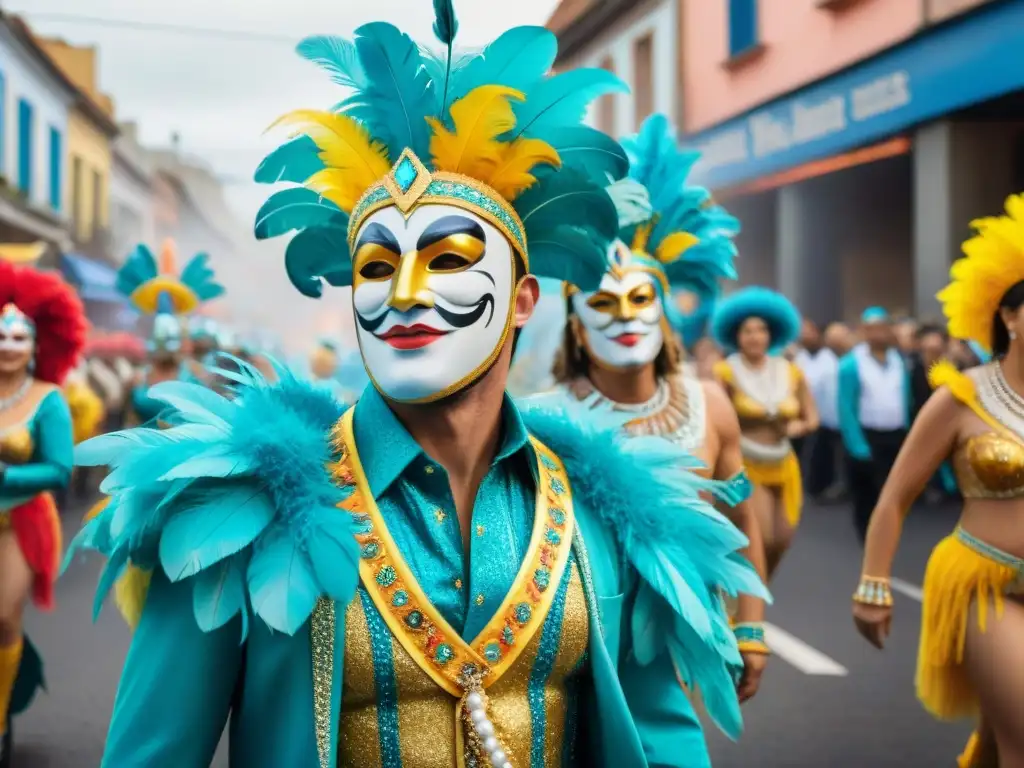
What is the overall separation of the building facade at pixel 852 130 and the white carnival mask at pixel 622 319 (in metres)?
8.88

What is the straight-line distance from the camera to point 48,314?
5.99 metres

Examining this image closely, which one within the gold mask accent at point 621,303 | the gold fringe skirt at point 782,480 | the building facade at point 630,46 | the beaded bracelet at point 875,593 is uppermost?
the building facade at point 630,46

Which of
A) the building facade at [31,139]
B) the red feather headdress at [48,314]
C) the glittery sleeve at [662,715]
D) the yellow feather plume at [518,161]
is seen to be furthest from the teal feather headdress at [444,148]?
the building facade at [31,139]

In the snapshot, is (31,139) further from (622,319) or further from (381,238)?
(381,238)

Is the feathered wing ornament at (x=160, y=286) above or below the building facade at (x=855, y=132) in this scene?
below

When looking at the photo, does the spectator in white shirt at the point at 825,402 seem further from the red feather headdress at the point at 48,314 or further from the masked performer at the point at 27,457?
the masked performer at the point at 27,457

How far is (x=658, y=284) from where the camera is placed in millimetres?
4781

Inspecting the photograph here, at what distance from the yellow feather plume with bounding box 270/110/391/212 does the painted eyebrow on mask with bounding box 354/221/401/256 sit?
0.11 m

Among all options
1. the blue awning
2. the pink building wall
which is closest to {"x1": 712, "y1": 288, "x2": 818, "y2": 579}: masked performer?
the pink building wall

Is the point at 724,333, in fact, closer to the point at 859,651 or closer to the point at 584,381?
the point at 859,651

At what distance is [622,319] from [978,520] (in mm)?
1399

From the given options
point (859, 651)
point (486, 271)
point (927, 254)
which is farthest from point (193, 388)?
point (927, 254)

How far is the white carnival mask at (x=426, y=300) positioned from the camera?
2.29 metres

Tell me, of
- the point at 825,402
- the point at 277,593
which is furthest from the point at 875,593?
the point at 825,402
